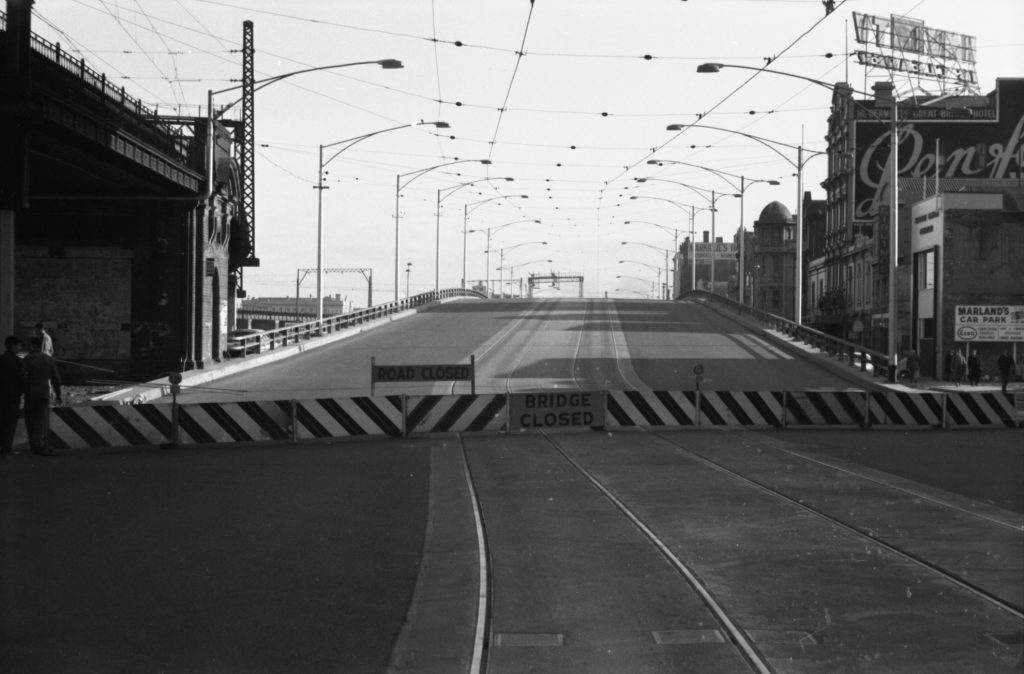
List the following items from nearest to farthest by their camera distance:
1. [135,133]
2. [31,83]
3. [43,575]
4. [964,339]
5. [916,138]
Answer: [43,575] < [31,83] < [135,133] < [964,339] < [916,138]

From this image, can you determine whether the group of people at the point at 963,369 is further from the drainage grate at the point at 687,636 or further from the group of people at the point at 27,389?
the drainage grate at the point at 687,636

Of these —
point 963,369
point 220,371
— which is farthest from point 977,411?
point 220,371

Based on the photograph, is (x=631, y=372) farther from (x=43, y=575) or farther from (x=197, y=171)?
(x=43, y=575)

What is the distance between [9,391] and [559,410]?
10.8 meters

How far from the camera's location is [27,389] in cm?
1902

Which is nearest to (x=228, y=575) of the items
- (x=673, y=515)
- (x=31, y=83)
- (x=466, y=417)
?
(x=673, y=515)

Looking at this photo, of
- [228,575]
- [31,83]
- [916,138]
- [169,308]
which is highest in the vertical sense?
[916,138]

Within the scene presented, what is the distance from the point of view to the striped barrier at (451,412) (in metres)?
23.8

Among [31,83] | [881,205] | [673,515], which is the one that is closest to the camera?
[673,515]

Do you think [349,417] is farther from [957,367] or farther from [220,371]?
[957,367]

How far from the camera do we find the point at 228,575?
392 inches

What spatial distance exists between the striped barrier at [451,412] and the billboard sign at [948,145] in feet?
182

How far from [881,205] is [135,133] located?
139 ft

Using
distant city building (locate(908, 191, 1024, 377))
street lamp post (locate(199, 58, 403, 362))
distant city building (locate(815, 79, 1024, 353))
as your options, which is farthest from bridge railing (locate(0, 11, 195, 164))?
distant city building (locate(815, 79, 1024, 353))
